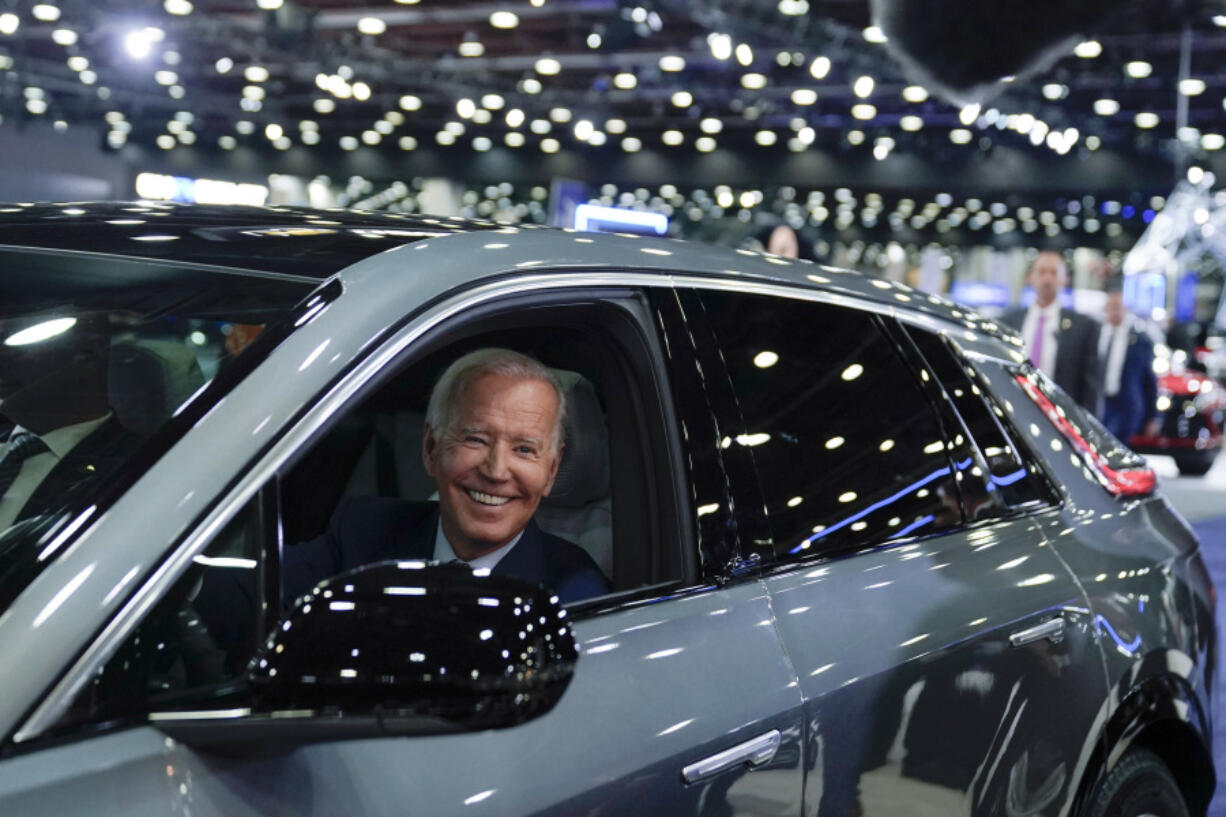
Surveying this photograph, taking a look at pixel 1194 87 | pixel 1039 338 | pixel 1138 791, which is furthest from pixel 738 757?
pixel 1194 87

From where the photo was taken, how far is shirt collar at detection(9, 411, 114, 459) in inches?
62.6

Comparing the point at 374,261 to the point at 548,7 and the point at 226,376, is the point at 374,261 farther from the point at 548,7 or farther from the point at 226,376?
the point at 548,7

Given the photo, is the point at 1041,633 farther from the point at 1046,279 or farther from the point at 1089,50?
the point at 1089,50

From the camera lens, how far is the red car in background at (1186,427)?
51.9 ft

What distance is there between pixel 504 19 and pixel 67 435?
2132cm

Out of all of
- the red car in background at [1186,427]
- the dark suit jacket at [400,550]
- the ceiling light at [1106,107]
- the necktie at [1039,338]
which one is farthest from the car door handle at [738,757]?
the ceiling light at [1106,107]

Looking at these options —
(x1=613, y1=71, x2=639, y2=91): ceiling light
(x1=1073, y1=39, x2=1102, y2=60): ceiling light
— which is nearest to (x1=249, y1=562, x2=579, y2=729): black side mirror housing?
(x1=1073, y1=39, x2=1102, y2=60): ceiling light

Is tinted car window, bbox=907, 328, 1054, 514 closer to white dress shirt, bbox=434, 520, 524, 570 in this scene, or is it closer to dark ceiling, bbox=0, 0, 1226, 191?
white dress shirt, bbox=434, 520, 524, 570

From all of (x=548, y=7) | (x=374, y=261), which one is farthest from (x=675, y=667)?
(x=548, y=7)

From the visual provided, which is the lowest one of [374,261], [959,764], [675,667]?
[959,764]

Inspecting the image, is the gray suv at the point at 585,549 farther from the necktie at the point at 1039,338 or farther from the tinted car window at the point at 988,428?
the necktie at the point at 1039,338

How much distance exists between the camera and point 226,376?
150 centimetres

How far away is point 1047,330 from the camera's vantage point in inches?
365

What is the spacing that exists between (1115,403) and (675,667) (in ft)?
32.7
